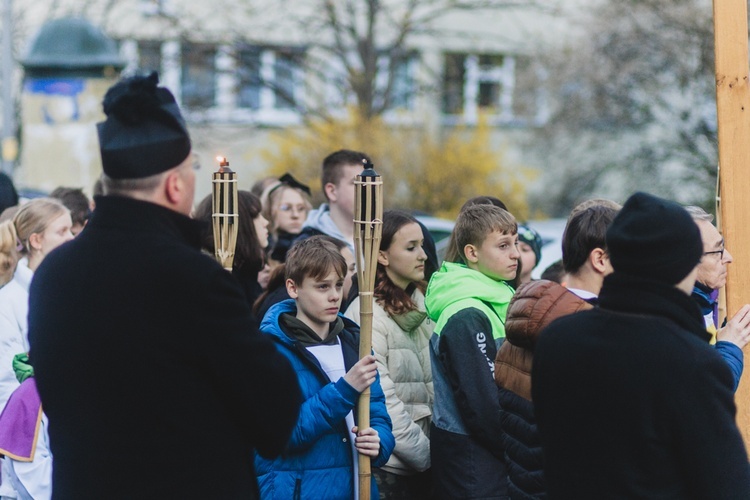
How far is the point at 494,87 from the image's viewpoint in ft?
88.0

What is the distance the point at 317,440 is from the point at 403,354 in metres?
0.87

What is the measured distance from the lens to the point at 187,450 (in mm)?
2934

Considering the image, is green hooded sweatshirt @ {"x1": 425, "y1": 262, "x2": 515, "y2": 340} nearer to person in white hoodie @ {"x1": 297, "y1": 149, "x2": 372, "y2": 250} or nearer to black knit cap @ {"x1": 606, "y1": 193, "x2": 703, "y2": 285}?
black knit cap @ {"x1": 606, "y1": 193, "x2": 703, "y2": 285}

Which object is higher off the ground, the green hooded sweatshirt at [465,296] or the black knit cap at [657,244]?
the black knit cap at [657,244]

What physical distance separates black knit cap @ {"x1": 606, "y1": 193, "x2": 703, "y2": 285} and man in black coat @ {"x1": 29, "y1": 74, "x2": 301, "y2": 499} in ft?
3.19

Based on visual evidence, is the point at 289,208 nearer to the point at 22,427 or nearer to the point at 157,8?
the point at 22,427

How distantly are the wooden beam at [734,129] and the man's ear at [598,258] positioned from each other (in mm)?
716

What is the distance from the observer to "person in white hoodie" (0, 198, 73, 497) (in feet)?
17.2

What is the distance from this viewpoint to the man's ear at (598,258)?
407 centimetres

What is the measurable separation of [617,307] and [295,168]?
54.0 ft

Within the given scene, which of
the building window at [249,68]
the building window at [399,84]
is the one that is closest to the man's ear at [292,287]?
the building window at [399,84]

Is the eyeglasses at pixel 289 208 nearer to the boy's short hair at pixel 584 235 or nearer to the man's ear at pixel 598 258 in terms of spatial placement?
the boy's short hair at pixel 584 235

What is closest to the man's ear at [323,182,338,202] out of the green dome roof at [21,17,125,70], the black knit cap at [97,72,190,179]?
the black knit cap at [97,72,190,179]

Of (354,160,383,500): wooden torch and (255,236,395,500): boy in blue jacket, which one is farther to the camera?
(354,160,383,500): wooden torch
